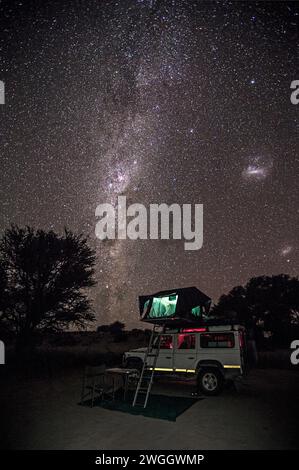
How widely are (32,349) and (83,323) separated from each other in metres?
3.58

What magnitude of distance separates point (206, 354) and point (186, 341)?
93 cm

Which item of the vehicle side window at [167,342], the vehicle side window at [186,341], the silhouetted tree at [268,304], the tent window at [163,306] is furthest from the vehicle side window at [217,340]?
the silhouetted tree at [268,304]

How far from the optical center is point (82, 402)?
29.7 feet

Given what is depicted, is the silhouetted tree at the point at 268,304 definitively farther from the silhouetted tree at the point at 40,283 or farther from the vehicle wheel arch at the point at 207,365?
the vehicle wheel arch at the point at 207,365

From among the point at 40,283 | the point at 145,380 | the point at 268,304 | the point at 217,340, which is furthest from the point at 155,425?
the point at 268,304

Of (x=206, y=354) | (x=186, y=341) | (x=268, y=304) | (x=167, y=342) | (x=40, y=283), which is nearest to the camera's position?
(x=206, y=354)

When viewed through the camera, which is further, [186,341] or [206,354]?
[186,341]

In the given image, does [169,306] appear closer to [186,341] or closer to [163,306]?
[163,306]

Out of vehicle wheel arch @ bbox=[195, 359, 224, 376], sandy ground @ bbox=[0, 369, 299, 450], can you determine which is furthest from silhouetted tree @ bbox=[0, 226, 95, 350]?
vehicle wheel arch @ bbox=[195, 359, 224, 376]

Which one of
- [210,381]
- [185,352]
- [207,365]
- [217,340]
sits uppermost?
[217,340]

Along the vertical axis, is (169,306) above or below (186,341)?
above

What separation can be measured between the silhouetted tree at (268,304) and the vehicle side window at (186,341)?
62.6 ft

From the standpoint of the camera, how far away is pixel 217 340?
10141 mm
